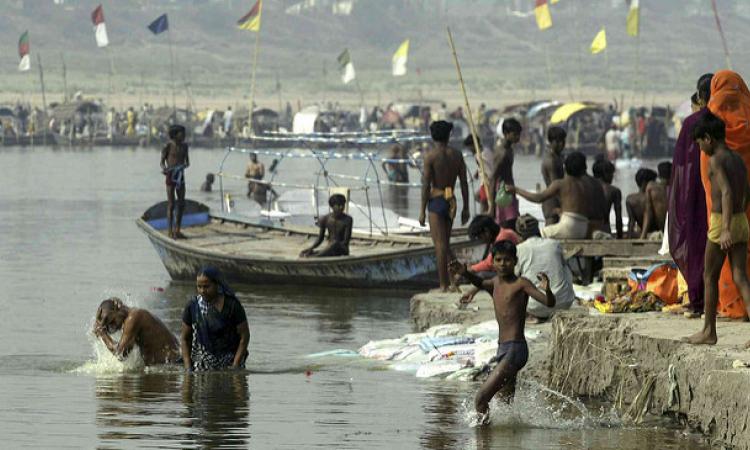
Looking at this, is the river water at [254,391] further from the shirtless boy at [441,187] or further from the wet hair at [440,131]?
the wet hair at [440,131]

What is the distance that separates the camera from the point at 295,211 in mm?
22797

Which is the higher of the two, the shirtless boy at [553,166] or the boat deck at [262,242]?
the shirtless boy at [553,166]

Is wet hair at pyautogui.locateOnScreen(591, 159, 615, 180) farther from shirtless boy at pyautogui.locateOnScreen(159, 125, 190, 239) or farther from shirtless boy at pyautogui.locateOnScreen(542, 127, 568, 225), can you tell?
shirtless boy at pyautogui.locateOnScreen(159, 125, 190, 239)

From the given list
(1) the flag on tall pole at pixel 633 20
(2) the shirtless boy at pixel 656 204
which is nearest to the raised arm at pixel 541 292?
(2) the shirtless boy at pixel 656 204

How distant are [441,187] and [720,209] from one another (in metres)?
4.42

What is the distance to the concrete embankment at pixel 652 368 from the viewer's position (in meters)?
8.35

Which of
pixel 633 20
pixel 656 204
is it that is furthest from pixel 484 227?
pixel 633 20

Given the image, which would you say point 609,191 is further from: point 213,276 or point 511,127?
point 213,276

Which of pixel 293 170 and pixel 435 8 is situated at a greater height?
pixel 435 8

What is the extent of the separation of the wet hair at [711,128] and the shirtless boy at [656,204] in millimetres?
4919

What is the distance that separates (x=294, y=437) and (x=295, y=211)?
544 inches

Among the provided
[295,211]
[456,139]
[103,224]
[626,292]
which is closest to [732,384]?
[626,292]

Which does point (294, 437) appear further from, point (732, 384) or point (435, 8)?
point (435, 8)

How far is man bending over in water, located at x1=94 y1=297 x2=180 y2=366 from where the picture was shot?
1092 cm
